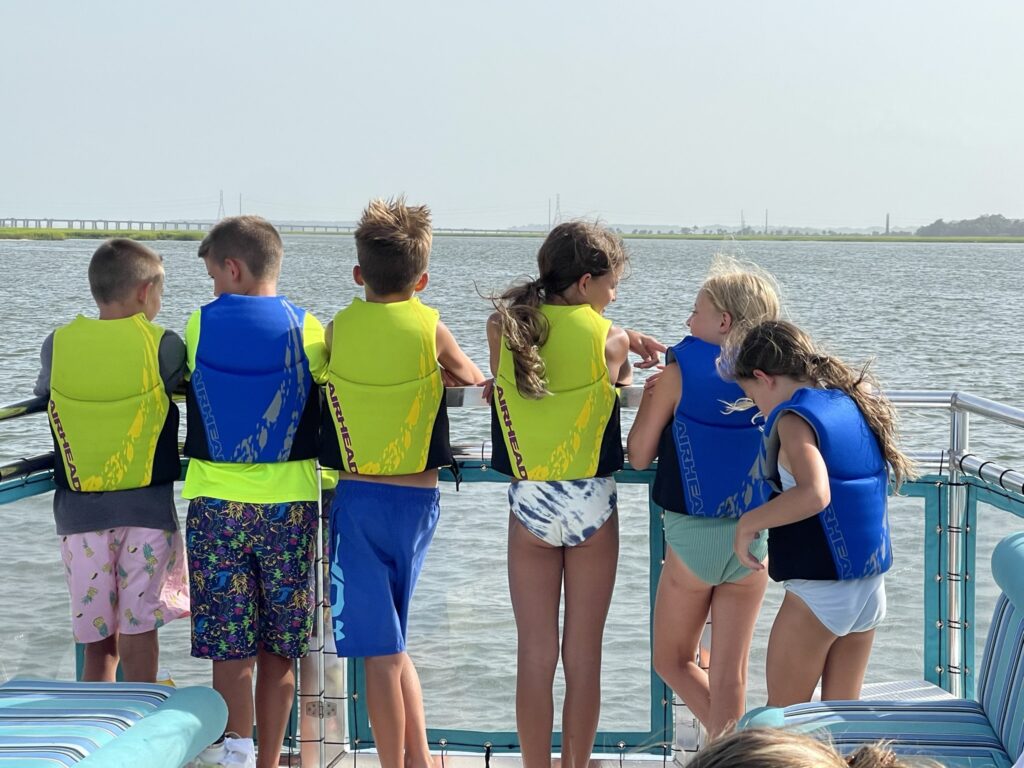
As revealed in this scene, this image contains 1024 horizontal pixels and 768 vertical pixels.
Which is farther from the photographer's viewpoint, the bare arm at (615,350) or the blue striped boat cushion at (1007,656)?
the bare arm at (615,350)

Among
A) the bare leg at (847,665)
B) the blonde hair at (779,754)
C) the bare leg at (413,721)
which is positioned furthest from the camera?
the bare leg at (413,721)

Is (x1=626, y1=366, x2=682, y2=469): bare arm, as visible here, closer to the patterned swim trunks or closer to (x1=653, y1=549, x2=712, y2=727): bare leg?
(x1=653, y1=549, x2=712, y2=727): bare leg

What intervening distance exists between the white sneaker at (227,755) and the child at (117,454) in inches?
13.1

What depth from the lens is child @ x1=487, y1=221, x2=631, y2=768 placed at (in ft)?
11.0

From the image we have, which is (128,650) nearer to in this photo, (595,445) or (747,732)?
(595,445)

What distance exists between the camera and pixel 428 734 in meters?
3.76

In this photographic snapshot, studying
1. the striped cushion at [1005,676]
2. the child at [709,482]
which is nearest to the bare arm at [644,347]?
the child at [709,482]

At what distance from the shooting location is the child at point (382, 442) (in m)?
3.36

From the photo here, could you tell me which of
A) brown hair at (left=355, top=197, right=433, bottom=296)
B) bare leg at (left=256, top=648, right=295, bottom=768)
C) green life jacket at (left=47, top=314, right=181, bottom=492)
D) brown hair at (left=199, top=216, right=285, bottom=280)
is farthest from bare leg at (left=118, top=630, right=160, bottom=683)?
brown hair at (left=355, top=197, right=433, bottom=296)

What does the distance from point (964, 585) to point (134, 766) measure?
2.40 meters

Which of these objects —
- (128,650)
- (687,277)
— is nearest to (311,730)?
(128,650)

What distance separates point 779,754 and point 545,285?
228 centimetres

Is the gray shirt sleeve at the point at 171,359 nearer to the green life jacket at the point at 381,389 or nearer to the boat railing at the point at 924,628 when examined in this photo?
the green life jacket at the point at 381,389

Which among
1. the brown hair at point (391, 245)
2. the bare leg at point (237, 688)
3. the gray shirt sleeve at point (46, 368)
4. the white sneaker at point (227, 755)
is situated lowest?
the white sneaker at point (227, 755)
